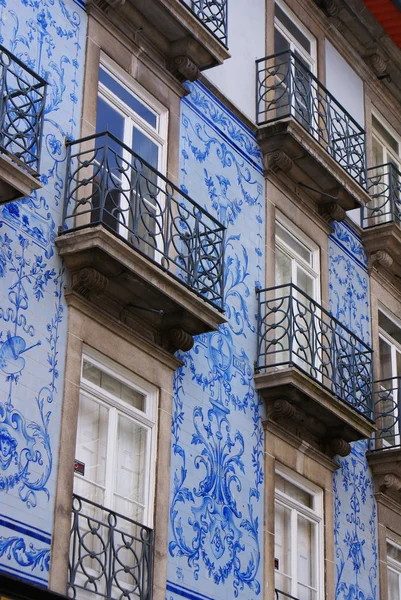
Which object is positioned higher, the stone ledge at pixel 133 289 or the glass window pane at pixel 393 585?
the stone ledge at pixel 133 289

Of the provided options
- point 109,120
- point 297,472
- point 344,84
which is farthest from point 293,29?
point 297,472

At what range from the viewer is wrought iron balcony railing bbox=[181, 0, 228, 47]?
51.6ft

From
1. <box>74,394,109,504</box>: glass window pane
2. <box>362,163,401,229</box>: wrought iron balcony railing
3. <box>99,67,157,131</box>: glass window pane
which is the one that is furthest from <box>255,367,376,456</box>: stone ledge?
<box>362,163,401,229</box>: wrought iron balcony railing

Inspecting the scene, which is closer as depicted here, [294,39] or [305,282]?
[305,282]

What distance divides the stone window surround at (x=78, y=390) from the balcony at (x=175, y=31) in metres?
3.41

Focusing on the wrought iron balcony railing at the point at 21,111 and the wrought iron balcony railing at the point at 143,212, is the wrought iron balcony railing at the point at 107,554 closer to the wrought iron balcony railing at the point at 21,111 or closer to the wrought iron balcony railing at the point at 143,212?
the wrought iron balcony railing at the point at 143,212

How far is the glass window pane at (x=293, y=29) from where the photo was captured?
60.7 feet

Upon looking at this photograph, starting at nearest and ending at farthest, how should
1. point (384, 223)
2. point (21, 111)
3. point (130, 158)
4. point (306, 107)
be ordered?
point (21, 111), point (130, 158), point (306, 107), point (384, 223)

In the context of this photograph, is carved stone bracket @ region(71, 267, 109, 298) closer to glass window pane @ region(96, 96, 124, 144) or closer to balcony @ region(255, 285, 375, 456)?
glass window pane @ region(96, 96, 124, 144)

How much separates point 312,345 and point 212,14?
12.7 ft

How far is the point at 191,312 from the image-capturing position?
44.1ft

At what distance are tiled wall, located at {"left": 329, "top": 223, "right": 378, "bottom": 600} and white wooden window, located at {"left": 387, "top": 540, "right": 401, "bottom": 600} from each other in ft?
1.64

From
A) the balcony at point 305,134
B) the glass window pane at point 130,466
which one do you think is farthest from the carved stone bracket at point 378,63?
Result: the glass window pane at point 130,466

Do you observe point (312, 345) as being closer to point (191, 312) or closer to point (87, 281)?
point (191, 312)
